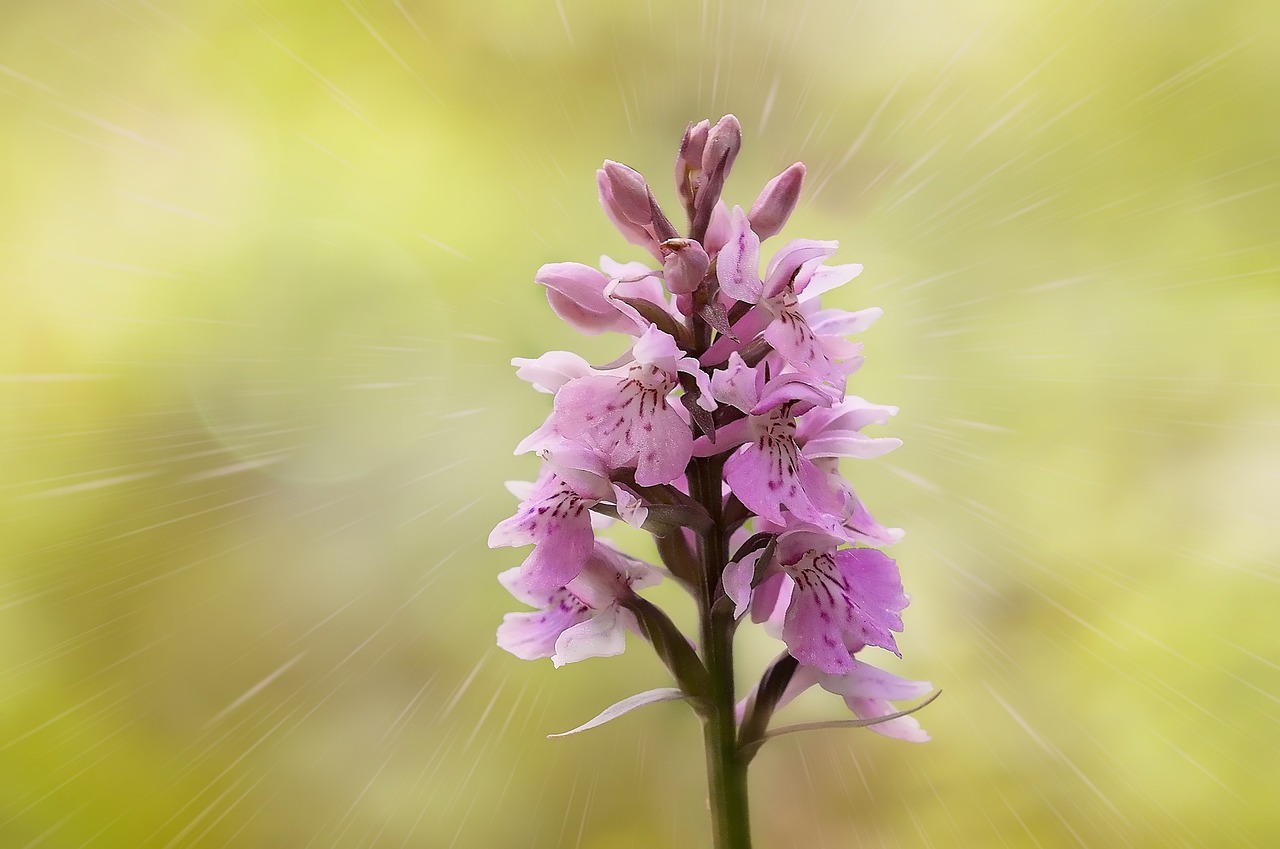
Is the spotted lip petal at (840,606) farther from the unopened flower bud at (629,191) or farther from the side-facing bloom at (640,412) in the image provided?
the unopened flower bud at (629,191)

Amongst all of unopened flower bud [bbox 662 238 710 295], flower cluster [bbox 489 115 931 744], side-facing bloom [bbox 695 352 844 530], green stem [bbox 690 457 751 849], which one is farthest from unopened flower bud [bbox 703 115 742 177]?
green stem [bbox 690 457 751 849]

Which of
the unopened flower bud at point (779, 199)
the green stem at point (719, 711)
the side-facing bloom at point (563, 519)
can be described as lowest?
the green stem at point (719, 711)

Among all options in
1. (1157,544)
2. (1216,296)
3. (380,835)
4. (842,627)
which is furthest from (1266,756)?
(380,835)

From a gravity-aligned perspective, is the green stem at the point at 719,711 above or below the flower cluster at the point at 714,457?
below

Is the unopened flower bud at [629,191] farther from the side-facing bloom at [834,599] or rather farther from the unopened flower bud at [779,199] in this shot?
the side-facing bloom at [834,599]

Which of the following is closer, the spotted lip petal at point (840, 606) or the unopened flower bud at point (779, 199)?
the spotted lip petal at point (840, 606)

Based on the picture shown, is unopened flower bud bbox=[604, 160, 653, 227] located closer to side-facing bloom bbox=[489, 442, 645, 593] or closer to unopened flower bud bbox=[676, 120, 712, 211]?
unopened flower bud bbox=[676, 120, 712, 211]

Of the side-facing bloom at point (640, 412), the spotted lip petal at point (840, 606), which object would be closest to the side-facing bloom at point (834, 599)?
the spotted lip petal at point (840, 606)

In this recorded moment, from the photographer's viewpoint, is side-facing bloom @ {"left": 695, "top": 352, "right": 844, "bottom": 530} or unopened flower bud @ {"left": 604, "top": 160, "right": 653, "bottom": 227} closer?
side-facing bloom @ {"left": 695, "top": 352, "right": 844, "bottom": 530}
